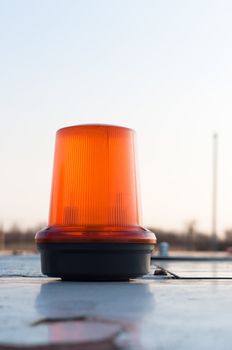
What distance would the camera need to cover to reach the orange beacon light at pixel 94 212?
296 cm

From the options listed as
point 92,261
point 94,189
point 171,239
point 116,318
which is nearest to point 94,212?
point 94,189

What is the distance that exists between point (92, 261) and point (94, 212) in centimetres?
25

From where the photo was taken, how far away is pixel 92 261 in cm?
296

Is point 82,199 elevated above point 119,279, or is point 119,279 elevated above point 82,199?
point 82,199

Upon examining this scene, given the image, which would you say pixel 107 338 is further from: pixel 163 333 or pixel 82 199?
pixel 82 199

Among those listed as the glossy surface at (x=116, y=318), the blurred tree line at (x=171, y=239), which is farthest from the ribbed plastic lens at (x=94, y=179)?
the blurred tree line at (x=171, y=239)

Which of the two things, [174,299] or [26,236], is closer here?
[174,299]

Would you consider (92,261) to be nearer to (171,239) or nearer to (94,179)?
(94,179)

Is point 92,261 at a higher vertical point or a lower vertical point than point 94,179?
lower

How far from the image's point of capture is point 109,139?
317 cm

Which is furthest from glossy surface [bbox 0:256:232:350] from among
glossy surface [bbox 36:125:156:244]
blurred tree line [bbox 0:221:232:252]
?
blurred tree line [bbox 0:221:232:252]

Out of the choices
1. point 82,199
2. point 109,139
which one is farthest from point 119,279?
point 109,139

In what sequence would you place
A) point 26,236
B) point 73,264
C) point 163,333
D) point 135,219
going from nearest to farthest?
1. point 163,333
2. point 73,264
3. point 135,219
4. point 26,236

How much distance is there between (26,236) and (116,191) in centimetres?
2228
